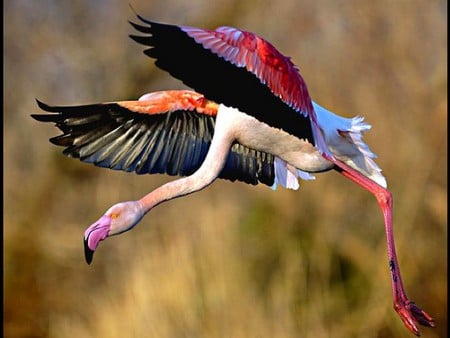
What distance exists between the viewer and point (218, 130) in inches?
211

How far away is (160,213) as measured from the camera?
9938mm

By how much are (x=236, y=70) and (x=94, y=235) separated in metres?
1.02

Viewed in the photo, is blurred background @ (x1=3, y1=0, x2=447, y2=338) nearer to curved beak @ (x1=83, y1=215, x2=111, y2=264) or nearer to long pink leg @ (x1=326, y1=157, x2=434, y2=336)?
long pink leg @ (x1=326, y1=157, x2=434, y2=336)

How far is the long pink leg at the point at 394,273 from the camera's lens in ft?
17.2

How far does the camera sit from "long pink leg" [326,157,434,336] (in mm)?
5242

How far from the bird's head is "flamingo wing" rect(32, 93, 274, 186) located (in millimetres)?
596

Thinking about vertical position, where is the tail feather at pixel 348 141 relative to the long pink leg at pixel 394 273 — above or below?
above

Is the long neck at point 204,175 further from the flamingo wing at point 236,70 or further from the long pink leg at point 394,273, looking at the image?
the long pink leg at point 394,273

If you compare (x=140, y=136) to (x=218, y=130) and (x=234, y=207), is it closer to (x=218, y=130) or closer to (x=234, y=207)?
(x=218, y=130)

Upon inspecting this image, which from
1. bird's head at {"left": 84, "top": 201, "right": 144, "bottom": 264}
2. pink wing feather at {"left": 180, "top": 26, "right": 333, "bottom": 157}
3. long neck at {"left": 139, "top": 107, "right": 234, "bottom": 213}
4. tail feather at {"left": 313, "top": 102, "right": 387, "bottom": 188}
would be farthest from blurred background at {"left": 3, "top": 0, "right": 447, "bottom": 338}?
pink wing feather at {"left": 180, "top": 26, "right": 333, "bottom": 157}

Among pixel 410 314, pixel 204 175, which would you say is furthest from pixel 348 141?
pixel 410 314

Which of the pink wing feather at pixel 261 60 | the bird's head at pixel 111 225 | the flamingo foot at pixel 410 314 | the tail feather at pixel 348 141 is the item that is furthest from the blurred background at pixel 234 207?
the pink wing feather at pixel 261 60

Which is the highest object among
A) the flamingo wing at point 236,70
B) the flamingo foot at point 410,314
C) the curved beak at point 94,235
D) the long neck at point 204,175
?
the flamingo wing at point 236,70

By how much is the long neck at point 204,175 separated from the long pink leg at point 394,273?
56 cm
